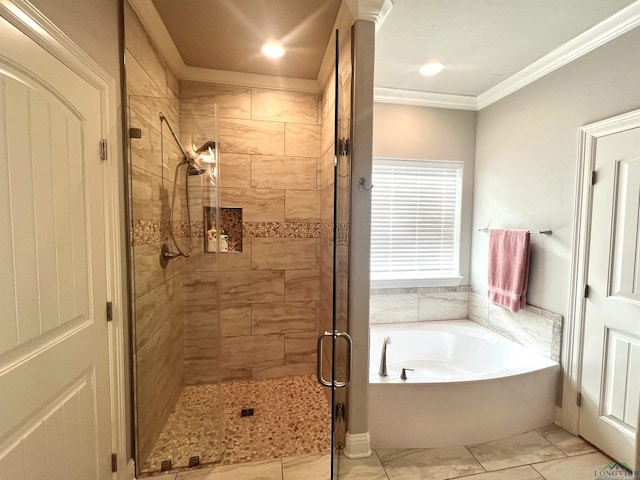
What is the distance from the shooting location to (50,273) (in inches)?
41.1

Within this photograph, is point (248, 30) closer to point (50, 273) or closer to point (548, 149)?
point (50, 273)

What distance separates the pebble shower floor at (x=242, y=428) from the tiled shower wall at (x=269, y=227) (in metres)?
0.39

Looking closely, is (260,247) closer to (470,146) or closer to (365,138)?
(365,138)

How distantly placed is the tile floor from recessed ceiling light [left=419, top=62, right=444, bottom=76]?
2.87 metres

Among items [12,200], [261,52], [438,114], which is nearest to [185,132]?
[261,52]

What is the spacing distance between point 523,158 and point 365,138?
170cm

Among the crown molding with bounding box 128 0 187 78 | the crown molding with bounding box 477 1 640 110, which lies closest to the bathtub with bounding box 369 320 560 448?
the crown molding with bounding box 477 1 640 110

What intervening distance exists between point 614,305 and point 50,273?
3043mm

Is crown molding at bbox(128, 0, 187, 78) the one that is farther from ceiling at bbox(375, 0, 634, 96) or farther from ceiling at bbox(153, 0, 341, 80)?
ceiling at bbox(375, 0, 634, 96)

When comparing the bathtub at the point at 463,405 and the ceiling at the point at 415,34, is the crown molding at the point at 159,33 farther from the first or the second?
the bathtub at the point at 463,405

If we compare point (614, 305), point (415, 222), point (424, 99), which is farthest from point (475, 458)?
point (424, 99)

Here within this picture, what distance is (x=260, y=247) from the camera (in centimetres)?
258

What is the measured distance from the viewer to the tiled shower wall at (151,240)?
1.62m

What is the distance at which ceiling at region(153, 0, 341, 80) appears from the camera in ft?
5.55
